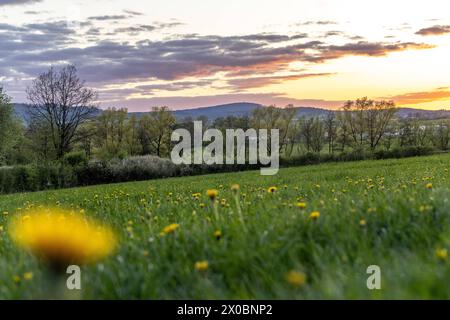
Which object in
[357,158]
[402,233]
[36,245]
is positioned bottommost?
[357,158]

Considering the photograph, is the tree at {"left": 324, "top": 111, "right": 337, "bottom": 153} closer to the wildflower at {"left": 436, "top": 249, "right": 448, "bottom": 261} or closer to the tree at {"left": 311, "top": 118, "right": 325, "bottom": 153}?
the tree at {"left": 311, "top": 118, "right": 325, "bottom": 153}

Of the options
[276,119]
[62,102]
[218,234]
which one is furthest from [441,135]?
[218,234]

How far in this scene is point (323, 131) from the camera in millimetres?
102000

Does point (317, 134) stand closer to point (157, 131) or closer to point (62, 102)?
point (157, 131)

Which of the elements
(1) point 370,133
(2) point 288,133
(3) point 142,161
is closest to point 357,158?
(3) point 142,161

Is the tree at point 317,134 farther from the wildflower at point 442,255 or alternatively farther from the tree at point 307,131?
the wildflower at point 442,255

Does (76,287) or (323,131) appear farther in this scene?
(323,131)

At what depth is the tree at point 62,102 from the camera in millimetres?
66312

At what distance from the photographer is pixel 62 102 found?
67812mm

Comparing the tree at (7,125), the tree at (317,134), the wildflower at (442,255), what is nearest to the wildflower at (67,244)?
the wildflower at (442,255)

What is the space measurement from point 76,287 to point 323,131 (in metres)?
102

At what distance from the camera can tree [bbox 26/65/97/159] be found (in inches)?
2611

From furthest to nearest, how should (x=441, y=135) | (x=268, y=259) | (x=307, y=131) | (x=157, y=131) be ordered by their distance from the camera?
(x=307, y=131)
(x=441, y=135)
(x=157, y=131)
(x=268, y=259)
